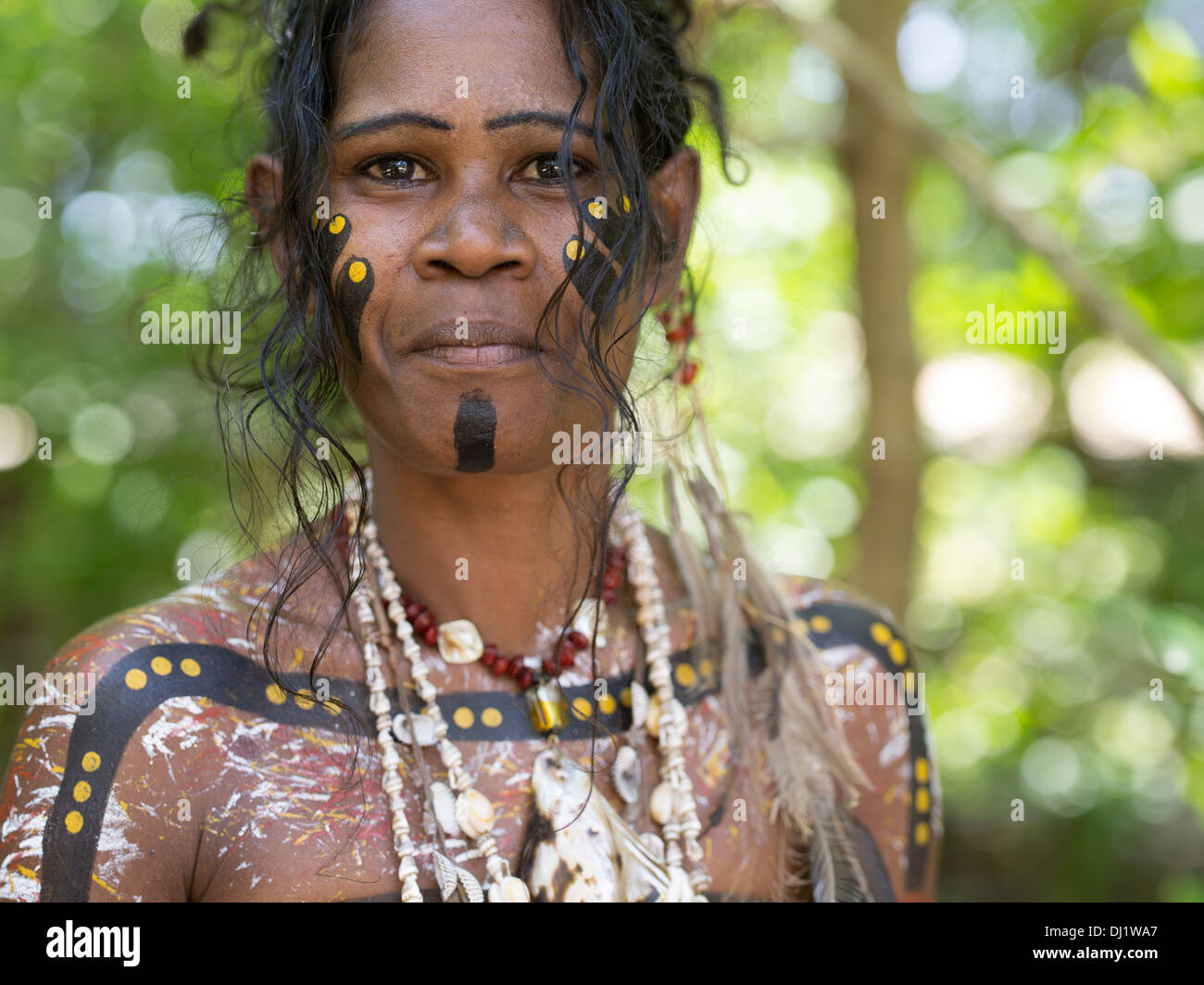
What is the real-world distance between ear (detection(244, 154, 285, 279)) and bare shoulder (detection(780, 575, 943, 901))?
1.18 metres

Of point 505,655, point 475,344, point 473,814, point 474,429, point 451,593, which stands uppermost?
point 475,344

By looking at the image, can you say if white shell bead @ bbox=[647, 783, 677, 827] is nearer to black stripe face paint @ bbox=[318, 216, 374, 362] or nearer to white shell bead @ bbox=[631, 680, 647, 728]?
white shell bead @ bbox=[631, 680, 647, 728]

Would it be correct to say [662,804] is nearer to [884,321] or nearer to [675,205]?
[675,205]

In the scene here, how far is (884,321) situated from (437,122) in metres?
2.91

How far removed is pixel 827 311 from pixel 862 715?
3796 millimetres

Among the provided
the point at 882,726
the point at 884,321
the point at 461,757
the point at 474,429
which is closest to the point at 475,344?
the point at 474,429

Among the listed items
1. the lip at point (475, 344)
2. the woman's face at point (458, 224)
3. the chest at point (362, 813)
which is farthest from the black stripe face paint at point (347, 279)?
the chest at point (362, 813)

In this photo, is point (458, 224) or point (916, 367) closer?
point (458, 224)

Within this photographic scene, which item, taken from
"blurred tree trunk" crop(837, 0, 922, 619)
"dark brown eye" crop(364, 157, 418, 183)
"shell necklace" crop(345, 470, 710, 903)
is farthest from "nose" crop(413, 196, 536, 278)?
"blurred tree trunk" crop(837, 0, 922, 619)

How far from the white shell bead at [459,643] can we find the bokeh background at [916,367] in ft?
1.66

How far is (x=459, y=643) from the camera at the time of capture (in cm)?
195

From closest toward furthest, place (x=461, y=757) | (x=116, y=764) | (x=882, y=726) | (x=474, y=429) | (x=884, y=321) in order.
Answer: (x=116, y=764), (x=474, y=429), (x=461, y=757), (x=882, y=726), (x=884, y=321)

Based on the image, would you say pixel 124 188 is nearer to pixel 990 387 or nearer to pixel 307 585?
pixel 307 585

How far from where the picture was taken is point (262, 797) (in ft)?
5.69
